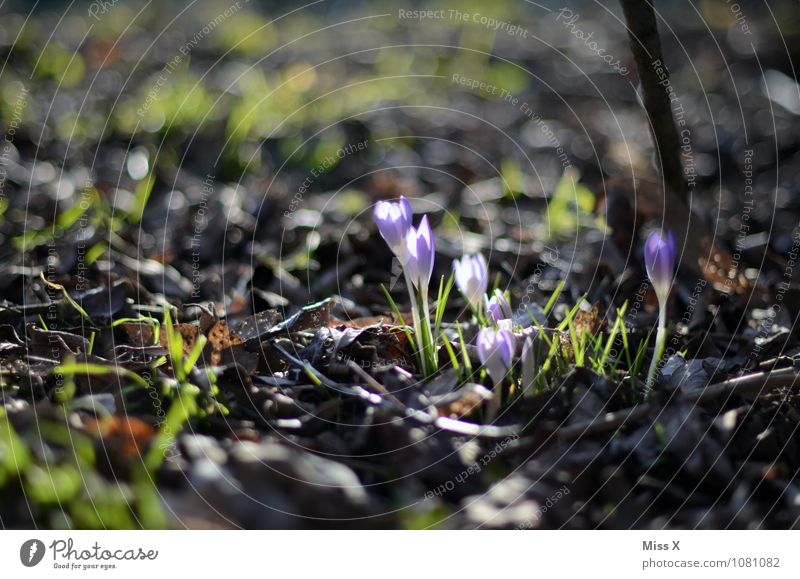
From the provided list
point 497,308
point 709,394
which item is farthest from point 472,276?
point 709,394

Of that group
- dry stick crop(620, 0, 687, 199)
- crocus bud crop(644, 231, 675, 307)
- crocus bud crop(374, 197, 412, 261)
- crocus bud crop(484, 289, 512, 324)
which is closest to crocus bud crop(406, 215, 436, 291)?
crocus bud crop(374, 197, 412, 261)

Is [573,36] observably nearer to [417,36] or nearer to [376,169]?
[417,36]

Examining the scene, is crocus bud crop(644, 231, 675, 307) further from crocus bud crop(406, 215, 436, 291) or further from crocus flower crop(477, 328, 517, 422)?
crocus bud crop(406, 215, 436, 291)

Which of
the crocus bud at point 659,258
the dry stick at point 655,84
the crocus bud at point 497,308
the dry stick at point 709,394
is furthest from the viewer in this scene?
the dry stick at point 655,84

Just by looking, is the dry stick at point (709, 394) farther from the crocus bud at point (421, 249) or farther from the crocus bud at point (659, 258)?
the crocus bud at point (421, 249)

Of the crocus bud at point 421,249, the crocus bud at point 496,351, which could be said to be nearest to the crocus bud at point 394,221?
the crocus bud at point 421,249

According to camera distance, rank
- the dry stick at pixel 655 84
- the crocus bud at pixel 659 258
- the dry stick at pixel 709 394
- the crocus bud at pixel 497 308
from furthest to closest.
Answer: the dry stick at pixel 655 84, the crocus bud at pixel 497 308, the crocus bud at pixel 659 258, the dry stick at pixel 709 394
